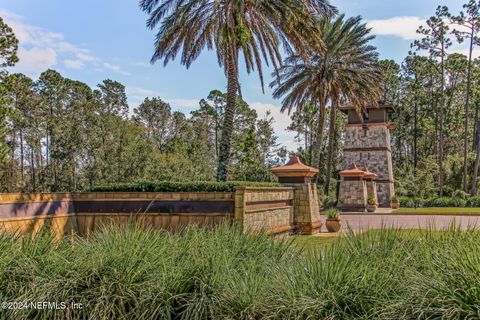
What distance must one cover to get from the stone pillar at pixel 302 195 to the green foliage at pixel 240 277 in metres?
8.83

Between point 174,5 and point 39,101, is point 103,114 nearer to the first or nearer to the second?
point 39,101

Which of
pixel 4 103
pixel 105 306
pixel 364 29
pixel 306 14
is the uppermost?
pixel 364 29

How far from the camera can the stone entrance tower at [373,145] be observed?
34438mm

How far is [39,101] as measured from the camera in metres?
31.9

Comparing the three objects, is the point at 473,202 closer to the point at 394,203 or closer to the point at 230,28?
the point at 394,203

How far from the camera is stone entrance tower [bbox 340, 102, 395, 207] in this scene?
34438mm

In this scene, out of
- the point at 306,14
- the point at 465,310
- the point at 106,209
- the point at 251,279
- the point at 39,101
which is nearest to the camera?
the point at 465,310

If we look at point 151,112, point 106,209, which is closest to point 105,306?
point 106,209

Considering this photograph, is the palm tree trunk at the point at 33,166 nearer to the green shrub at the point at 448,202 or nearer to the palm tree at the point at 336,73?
the palm tree at the point at 336,73

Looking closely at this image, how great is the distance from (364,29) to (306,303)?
2843cm

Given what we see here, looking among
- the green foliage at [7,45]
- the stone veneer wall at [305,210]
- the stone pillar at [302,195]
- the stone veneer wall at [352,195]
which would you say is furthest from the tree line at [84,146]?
the stone veneer wall at [305,210]

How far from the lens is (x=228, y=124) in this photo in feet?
50.9

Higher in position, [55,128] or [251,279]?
[55,128]

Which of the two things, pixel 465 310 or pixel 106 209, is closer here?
pixel 465 310
